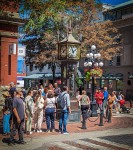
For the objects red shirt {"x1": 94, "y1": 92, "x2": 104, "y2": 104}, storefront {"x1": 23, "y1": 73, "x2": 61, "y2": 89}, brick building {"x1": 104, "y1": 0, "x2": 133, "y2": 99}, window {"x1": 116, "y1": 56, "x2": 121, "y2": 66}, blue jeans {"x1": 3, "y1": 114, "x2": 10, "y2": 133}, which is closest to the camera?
blue jeans {"x1": 3, "y1": 114, "x2": 10, "y2": 133}

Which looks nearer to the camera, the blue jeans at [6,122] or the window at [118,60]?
the blue jeans at [6,122]

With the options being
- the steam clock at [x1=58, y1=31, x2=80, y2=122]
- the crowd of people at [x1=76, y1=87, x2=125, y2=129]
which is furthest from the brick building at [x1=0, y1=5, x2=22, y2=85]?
the steam clock at [x1=58, y1=31, x2=80, y2=122]

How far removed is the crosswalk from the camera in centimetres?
1020

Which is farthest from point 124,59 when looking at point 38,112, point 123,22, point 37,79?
point 38,112

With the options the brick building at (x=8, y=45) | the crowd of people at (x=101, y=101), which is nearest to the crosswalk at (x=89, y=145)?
the crowd of people at (x=101, y=101)

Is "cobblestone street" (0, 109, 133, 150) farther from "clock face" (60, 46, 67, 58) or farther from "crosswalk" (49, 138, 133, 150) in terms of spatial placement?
"clock face" (60, 46, 67, 58)

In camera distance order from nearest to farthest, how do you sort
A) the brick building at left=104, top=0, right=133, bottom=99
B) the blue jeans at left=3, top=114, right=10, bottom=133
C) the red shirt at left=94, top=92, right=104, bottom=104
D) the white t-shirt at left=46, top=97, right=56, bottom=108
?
1. the blue jeans at left=3, top=114, right=10, bottom=133
2. the white t-shirt at left=46, top=97, right=56, bottom=108
3. the red shirt at left=94, top=92, right=104, bottom=104
4. the brick building at left=104, top=0, right=133, bottom=99

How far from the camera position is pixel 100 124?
1559 centimetres

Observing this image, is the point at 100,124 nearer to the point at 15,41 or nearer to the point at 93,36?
the point at 15,41

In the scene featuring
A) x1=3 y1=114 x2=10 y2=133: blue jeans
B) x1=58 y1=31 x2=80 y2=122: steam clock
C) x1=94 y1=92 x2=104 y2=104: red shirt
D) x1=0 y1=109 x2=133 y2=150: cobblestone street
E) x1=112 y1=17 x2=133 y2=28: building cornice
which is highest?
x1=112 y1=17 x2=133 y2=28: building cornice

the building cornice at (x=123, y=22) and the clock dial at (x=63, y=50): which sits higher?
the building cornice at (x=123, y=22)

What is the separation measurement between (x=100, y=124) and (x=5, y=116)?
531 cm

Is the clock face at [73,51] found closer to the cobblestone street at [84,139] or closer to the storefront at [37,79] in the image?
the cobblestone street at [84,139]

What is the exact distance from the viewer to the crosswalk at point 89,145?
1020 cm
